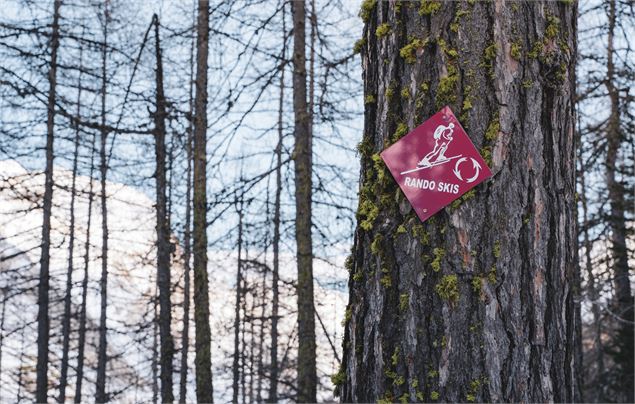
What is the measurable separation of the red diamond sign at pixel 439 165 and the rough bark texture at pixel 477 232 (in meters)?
0.03

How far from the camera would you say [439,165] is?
1719mm

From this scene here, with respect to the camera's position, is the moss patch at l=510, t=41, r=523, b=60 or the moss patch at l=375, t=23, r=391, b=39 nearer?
the moss patch at l=510, t=41, r=523, b=60

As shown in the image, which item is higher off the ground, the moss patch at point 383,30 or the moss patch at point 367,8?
the moss patch at point 367,8

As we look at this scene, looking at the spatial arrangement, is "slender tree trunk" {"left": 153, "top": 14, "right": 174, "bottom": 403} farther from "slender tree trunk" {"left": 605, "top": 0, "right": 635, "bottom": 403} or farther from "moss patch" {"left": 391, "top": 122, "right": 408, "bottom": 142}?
"slender tree trunk" {"left": 605, "top": 0, "right": 635, "bottom": 403}

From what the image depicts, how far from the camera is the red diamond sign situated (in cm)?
170

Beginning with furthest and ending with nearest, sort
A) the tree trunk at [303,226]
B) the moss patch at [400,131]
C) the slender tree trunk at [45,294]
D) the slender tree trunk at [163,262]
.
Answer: the slender tree trunk at [45,294], the slender tree trunk at [163,262], the tree trunk at [303,226], the moss patch at [400,131]

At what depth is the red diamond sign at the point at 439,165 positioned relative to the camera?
170 centimetres

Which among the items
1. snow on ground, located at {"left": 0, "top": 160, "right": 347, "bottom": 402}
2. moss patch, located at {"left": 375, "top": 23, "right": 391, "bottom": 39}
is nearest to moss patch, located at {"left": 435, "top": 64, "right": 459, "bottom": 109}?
moss patch, located at {"left": 375, "top": 23, "right": 391, "bottom": 39}

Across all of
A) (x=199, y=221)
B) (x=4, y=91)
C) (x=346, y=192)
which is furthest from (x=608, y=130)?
(x=4, y=91)

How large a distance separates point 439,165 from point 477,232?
0.68ft

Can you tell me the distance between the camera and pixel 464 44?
68.3 inches

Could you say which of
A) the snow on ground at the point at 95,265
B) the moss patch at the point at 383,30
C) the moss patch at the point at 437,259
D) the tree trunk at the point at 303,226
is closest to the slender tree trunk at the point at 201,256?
the tree trunk at the point at 303,226

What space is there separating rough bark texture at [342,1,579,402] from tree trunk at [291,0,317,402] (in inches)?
206

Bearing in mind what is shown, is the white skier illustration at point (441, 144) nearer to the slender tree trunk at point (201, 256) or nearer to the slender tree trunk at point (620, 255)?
the slender tree trunk at point (201, 256)
